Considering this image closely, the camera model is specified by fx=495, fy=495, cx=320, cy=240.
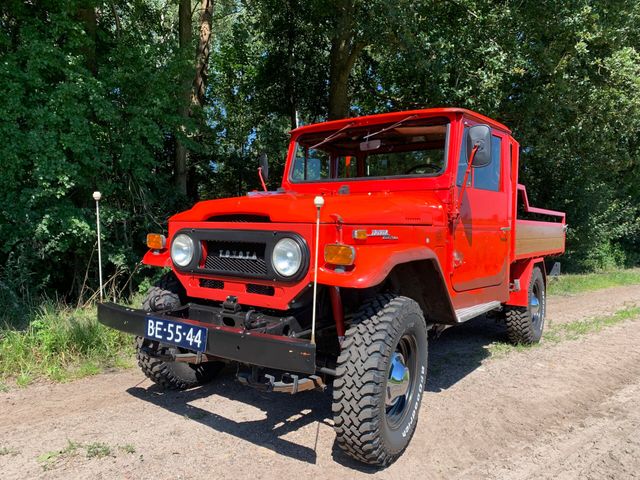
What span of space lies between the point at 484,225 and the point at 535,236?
1.66 metres

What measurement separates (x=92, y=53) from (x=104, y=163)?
60.1 inches

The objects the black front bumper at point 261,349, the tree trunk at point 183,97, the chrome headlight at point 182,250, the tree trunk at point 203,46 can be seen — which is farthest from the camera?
the tree trunk at point 203,46

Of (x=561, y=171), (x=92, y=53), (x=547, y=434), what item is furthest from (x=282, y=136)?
(x=547, y=434)

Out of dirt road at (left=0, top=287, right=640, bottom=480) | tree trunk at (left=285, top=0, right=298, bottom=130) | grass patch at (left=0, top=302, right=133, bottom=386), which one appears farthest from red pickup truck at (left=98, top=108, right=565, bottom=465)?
tree trunk at (left=285, top=0, right=298, bottom=130)

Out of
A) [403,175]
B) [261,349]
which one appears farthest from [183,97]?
[261,349]

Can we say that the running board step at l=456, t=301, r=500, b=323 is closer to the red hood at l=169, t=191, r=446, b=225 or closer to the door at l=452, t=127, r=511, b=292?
the door at l=452, t=127, r=511, b=292

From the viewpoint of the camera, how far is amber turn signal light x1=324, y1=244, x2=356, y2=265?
2.77m

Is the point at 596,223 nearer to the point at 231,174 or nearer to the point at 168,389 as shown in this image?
the point at 231,174

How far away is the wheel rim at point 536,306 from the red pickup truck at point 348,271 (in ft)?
4.47

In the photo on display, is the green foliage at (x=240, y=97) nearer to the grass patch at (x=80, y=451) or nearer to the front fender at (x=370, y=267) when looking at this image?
the grass patch at (x=80, y=451)

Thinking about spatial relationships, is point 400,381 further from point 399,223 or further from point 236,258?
point 236,258

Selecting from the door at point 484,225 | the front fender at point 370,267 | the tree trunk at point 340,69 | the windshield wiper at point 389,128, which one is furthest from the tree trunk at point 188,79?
the front fender at point 370,267

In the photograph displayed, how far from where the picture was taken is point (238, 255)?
10.9 feet

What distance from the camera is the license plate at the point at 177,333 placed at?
9.69ft
